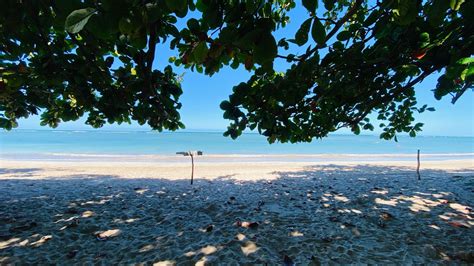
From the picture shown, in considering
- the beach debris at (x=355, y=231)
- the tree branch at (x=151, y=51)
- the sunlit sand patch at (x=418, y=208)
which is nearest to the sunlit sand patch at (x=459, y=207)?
the sunlit sand patch at (x=418, y=208)

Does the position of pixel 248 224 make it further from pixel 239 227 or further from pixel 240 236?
pixel 240 236

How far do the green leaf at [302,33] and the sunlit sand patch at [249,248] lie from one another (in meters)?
2.59

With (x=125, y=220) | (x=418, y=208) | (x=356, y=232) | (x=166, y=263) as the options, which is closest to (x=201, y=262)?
(x=166, y=263)

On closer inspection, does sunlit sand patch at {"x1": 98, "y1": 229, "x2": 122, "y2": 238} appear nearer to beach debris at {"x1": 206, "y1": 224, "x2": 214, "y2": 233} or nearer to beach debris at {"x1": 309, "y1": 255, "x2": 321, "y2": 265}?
beach debris at {"x1": 206, "y1": 224, "x2": 214, "y2": 233}

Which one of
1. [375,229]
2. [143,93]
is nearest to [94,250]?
[143,93]

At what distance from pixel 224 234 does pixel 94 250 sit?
1740 millimetres

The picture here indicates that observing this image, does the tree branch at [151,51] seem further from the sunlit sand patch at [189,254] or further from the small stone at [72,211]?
the small stone at [72,211]

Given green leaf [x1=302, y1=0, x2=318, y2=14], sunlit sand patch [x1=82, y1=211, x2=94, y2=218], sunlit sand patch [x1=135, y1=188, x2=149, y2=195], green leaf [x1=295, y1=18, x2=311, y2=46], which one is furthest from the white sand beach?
green leaf [x1=302, y1=0, x2=318, y2=14]

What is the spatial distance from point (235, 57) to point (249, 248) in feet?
7.85

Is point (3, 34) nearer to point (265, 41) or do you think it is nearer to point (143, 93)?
point (143, 93)

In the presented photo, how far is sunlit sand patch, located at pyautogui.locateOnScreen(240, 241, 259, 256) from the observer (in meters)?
3.02

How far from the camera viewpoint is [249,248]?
3.11 m

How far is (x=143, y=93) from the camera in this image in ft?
9.38

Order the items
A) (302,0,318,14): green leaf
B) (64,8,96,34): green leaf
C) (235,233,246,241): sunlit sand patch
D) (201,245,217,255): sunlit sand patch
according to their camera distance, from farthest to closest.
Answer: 1. (235,233,246,241): sunlit sand patch
2. (201,245,217,255): sunlit sand patch
3. (302,0,318,14): green leaf
4. (64,8,96,34): green leaf
